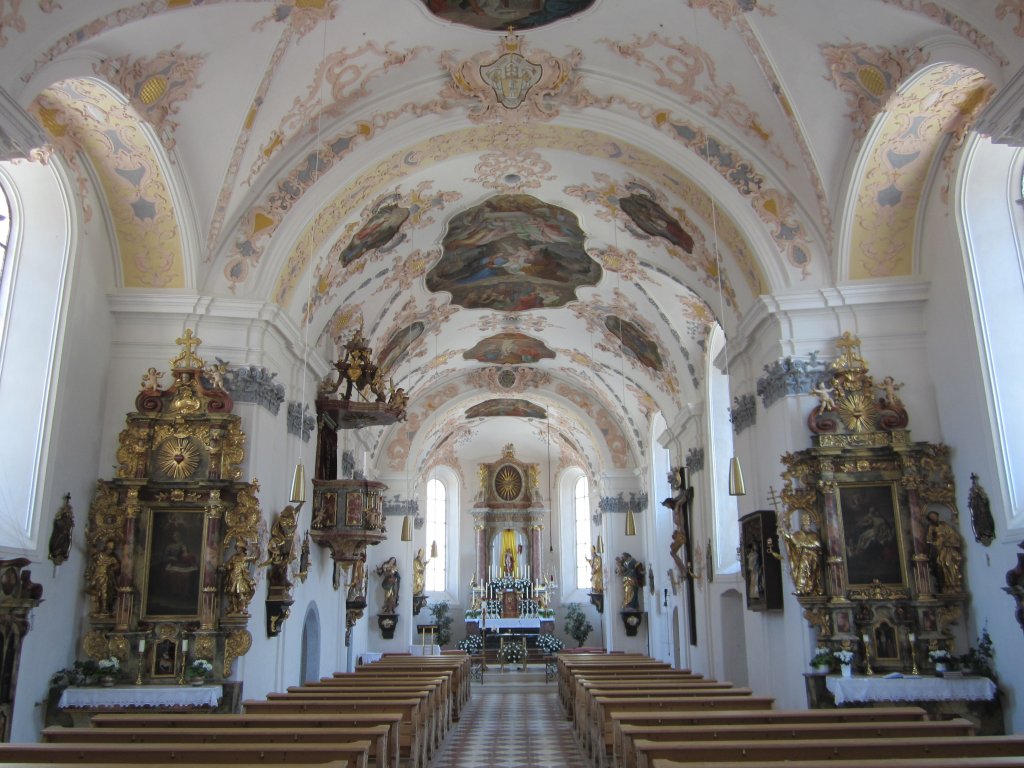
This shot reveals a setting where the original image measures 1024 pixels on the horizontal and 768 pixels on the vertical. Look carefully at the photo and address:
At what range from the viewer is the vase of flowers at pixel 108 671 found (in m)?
10.8

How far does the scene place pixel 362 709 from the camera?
32.7ft

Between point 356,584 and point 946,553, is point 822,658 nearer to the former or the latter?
point 946,553

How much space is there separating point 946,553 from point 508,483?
24678 millimetres

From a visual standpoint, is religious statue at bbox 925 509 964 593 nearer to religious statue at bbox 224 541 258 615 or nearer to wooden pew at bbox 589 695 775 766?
wooden pew at bbox 589 695 775 766

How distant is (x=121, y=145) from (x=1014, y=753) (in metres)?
11.4

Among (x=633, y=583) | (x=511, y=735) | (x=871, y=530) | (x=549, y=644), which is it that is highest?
(x=633, y=583)

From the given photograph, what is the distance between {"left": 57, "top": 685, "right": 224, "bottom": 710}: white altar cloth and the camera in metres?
10.5

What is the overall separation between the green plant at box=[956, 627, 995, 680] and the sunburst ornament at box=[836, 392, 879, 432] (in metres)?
2.84

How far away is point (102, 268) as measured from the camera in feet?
39.5

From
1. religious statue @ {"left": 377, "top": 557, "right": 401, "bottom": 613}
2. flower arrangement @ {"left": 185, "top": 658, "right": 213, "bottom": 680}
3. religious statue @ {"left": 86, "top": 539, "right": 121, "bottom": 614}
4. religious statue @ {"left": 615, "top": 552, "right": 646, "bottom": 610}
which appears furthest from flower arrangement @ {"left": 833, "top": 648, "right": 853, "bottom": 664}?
religious statue @ {"left": 377, "top": 557, "right": 401, "bottom": 613}

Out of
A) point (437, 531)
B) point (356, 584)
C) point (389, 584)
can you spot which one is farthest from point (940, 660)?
point (437, 531)

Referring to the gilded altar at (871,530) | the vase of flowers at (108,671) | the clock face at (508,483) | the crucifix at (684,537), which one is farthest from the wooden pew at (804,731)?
the clock face at (508,483)

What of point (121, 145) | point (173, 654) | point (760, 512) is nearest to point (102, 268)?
point (121, 145)

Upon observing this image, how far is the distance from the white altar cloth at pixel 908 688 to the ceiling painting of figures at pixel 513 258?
9.03 metres
